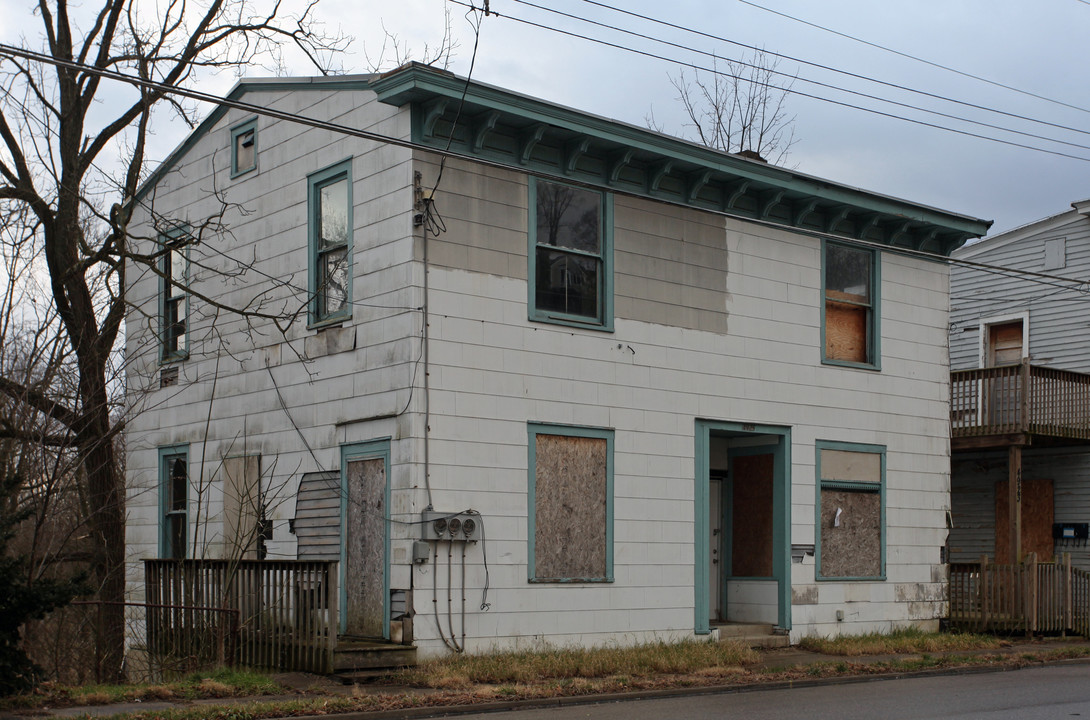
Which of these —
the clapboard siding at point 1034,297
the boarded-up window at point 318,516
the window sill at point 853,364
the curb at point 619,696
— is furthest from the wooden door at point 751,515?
the clapboard siding at point 1034,297

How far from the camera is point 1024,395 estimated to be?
2223 cm

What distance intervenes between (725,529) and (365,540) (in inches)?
255

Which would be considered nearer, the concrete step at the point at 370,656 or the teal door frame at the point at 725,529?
the concrete step at the point at 370,656

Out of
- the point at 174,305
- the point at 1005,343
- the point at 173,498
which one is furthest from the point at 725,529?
the point at 1005,343

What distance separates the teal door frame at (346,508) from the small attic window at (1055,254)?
18723mm

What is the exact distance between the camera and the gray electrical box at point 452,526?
14000mm

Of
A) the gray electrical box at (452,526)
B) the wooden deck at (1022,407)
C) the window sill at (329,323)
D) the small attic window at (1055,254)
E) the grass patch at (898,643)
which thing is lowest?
the grass patch at (898,643)

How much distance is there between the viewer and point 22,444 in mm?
19703

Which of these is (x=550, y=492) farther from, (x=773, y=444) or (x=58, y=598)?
(x=58, y=598)

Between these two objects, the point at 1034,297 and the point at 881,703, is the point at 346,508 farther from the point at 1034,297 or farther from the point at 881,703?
the point at 1034,297

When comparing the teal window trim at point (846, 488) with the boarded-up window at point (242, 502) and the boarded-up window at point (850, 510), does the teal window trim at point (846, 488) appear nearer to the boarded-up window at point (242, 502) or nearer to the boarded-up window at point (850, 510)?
the boarded-up window at point (850, 510)

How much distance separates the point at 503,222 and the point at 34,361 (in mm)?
8456

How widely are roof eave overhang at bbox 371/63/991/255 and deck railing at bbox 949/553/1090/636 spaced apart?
5.62m

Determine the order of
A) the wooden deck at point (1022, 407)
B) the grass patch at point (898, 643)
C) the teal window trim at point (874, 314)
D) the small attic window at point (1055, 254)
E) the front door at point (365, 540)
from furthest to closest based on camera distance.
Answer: the small attic window at point (1055, 254) → the wooden deck at point (1022, 407) → the teal window trim at point (874, 314) → the grass patch at point (898, 643) → the front door at point (365, 540)
